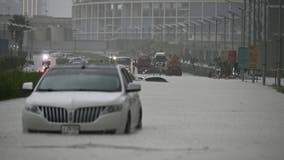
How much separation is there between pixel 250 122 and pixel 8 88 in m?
15.4

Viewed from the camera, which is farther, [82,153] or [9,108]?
[9,108]

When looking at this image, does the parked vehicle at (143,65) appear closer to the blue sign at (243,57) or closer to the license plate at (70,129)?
the blue sign at (243,57)

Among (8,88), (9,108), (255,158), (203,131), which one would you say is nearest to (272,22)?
(8,88)

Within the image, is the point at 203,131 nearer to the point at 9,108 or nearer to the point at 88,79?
the point at 88,79

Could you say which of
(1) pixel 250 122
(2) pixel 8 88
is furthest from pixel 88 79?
(2) pixel 8 88

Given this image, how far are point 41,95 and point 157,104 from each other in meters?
15.1

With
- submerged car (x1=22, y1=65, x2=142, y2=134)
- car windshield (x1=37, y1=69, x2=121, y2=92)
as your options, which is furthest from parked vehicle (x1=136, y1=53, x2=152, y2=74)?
submerged car (x1=22, y1=65, x2=142, y2=134)

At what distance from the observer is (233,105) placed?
1266 inches

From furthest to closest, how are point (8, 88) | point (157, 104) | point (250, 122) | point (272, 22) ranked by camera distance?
point (272, 22) < point (8, 88) < point (157, 104) < point (250, 122)

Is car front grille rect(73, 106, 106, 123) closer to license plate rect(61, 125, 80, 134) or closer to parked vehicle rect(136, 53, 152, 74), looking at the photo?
license plate rect(61, 125, 80, 134)

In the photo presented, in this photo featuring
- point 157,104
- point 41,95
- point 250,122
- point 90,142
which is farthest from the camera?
point 157,104

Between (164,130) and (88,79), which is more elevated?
(88,79)

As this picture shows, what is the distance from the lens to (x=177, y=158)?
1304cm

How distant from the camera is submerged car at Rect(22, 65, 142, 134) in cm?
1630
